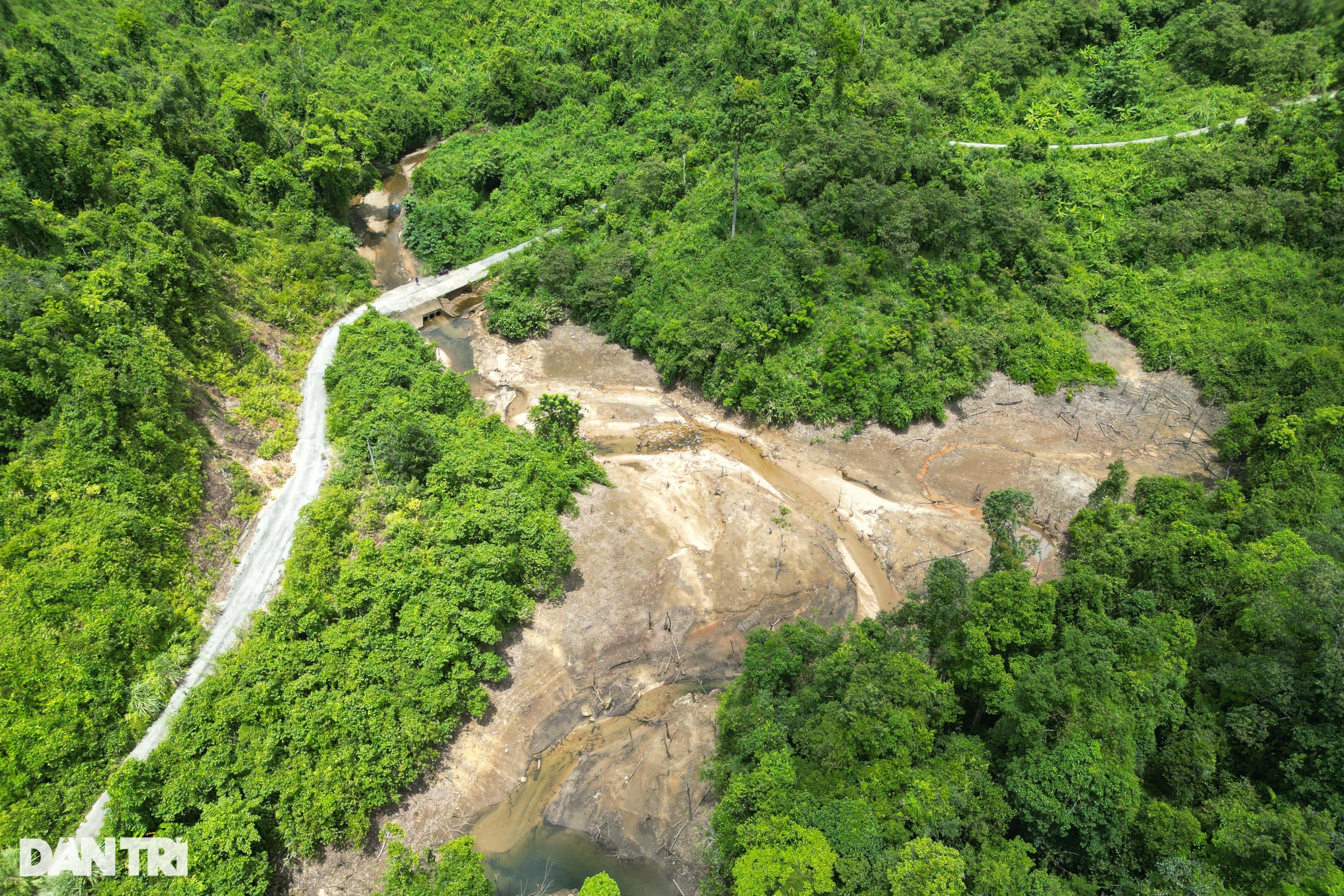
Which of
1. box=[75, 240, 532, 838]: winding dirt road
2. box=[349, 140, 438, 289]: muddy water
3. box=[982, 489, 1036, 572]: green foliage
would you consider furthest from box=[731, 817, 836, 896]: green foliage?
box=[349, 140, 438, 289]: muddy water

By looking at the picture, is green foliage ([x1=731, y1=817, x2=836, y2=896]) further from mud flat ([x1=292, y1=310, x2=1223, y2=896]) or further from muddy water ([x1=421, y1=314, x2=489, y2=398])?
muddy water ([x1=421, y1=314, x2=489, y2=398])

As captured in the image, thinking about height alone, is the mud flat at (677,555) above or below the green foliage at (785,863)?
below

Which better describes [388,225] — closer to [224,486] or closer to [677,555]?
[224,486]

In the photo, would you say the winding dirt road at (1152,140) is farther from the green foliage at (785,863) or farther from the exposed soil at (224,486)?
the exposed soil at (224,486)

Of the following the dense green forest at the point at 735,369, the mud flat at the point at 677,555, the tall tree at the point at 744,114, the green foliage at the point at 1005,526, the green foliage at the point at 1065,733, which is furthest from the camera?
the tall tree at the point at 744,114

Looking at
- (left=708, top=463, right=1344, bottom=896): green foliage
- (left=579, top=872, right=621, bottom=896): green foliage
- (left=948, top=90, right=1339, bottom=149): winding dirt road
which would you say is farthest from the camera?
(left=948, top=90, right=1339, bottom=149): winding dirt road

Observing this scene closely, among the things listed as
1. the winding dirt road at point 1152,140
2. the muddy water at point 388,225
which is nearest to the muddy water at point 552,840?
the muddy water at point 388,225
